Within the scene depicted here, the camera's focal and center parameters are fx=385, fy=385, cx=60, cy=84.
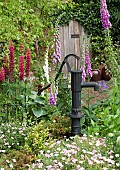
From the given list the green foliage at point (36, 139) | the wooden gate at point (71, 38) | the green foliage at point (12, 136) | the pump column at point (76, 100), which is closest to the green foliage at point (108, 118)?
the pump column at point (76, 100)

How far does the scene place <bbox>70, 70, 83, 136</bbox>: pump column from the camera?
3.04 m

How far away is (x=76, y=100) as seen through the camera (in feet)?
10.1

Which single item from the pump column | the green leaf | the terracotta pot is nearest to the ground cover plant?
the green leaf

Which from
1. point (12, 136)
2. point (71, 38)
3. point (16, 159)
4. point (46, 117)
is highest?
point (71, 38)

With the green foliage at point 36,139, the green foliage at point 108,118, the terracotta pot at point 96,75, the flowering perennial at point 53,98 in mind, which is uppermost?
the terracotta pot at point 96,75

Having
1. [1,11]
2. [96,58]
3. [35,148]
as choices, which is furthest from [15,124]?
[96,58]

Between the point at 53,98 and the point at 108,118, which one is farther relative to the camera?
the point at 53,98

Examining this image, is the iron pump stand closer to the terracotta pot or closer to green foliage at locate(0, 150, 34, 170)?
green foliage at locate(0, 150, 34, 170)

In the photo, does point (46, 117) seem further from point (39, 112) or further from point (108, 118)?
point (108, 118)

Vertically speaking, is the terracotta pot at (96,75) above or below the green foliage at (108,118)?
above

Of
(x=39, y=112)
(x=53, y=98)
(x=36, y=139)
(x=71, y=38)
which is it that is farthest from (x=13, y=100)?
(x=71, y=38)

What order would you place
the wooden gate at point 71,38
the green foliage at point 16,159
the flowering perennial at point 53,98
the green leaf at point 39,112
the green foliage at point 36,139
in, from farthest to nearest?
the wooden gate at point 71,38
the green leaf at point 39,112
the flowering perennial at point 53,98
the green foliage at point 36,139
the green foliage at point 16,159

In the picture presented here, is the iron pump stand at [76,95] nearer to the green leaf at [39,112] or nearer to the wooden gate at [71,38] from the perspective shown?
the green leaf at [39,112]

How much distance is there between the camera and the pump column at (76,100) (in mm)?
3035
